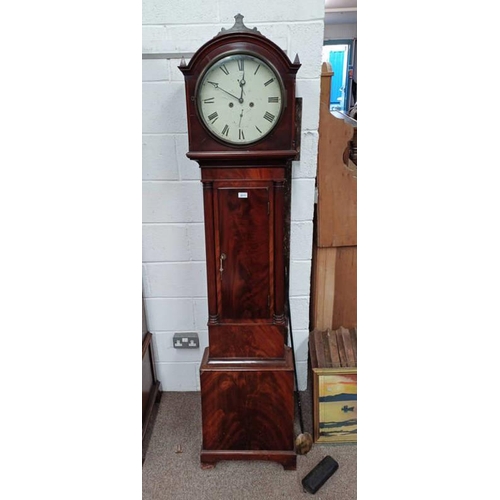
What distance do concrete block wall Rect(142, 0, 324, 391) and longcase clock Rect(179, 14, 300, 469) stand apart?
29cm

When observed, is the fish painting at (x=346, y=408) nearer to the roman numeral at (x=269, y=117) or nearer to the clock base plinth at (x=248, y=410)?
the clock base plinth at (x=248, y=410)

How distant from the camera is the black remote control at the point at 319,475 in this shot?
1469 mm

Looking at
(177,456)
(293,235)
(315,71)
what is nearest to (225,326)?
(293,235)

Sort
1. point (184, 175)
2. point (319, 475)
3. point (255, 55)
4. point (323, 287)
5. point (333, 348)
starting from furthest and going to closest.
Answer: point (323, 287) < point (333, 348) < point (184, 175) < point (319, 475) < point (255, 55)

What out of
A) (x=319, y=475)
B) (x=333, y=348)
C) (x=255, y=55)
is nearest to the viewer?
(x=255, y=55)

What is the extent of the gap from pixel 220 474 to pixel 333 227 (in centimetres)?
116

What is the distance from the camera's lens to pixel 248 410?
154 centimetres

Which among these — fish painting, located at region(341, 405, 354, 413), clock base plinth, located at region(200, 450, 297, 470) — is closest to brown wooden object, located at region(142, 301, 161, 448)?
clock base plinth, located at region(200, 450, 297, 470)

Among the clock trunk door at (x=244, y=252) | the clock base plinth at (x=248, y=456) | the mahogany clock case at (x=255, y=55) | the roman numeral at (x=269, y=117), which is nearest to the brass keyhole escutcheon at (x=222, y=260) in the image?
the clock trunk door at (x=244, y=252)

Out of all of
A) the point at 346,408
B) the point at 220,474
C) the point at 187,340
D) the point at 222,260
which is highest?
the point at 222,260

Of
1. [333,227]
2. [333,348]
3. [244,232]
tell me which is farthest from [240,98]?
[333,348]

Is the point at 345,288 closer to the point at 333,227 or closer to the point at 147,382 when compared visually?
the point at 333,227

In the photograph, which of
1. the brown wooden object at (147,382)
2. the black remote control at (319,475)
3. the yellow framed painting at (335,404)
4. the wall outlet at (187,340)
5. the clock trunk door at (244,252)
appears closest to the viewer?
the clock trunk door at (244,252)

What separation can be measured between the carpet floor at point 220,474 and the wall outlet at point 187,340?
0.37 m
